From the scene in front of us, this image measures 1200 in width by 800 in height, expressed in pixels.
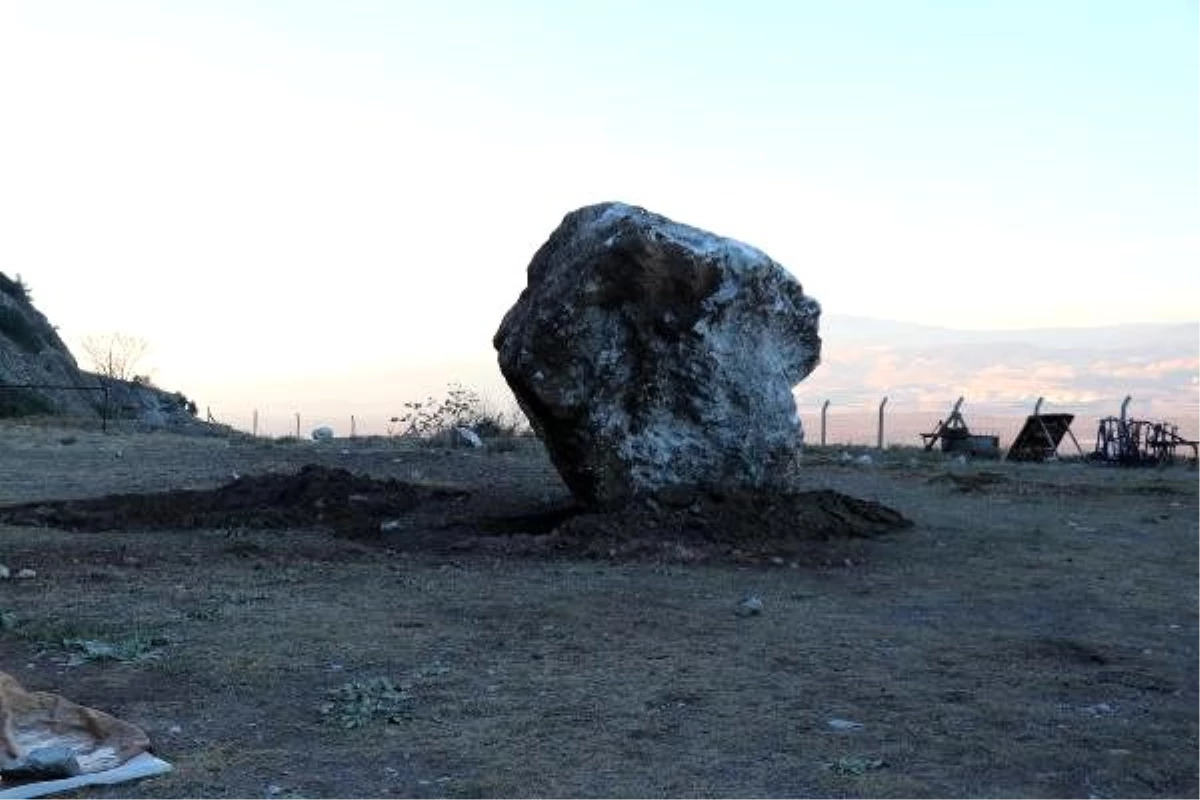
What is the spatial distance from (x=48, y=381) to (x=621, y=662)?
153 ft

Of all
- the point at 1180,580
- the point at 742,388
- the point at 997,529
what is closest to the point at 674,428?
the point at 742,388

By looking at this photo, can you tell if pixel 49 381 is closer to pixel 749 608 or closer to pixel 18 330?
pixel 18 330

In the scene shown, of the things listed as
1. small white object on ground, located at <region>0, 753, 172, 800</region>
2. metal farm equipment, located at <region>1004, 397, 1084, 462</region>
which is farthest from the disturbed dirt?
metal farm equipment, located at <region>1004, 397, 1084, 462</region>

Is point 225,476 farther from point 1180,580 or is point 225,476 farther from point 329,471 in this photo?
point 1180,580

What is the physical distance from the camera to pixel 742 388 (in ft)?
39.3

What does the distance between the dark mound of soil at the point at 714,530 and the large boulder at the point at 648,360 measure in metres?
0.36

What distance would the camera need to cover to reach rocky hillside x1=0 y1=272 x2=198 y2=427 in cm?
4275

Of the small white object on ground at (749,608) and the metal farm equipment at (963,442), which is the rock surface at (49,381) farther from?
the small white object on ground at (749,608)

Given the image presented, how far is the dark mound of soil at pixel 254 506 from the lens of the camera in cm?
1217

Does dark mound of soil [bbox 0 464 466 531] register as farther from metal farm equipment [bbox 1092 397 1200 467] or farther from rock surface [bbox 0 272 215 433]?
rock surface [bbox 0 272 215 433]

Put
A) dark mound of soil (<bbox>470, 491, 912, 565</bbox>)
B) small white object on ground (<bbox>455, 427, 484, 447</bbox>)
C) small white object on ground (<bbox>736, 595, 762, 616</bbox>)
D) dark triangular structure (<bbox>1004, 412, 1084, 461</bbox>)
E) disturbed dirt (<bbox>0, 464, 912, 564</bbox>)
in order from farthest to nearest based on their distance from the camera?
dark triangular structure (<bbox>1004, 412, 1084, 461</bbox>) → small white object on ground (<bbox>455, 427, 484, 447</bbox>) → disturbed dirt (<bbox>0, 464, 912, 564</bbox>) → dark mound of soil (<bbox>470, 491, 912, 565</bbox>) → small white object on ground (<bbox>736, 595, 762, 616</bbox>)

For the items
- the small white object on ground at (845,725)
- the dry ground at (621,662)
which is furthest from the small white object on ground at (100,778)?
the small white object on ground at (845,725)

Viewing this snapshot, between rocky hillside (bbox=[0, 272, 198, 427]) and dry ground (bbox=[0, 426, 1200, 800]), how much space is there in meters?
33.6

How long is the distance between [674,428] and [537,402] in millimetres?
1285
